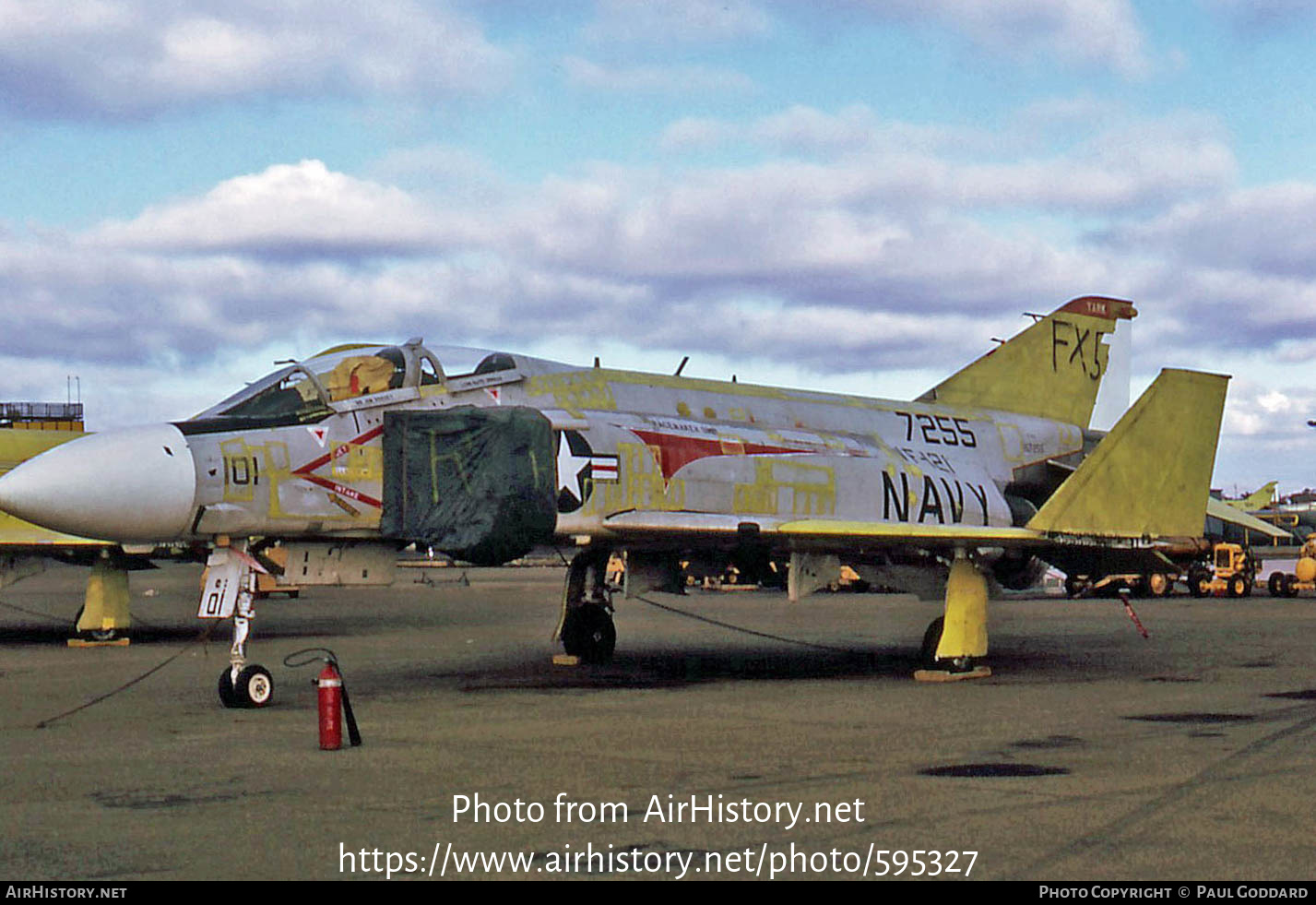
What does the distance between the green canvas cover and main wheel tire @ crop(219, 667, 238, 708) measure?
1.79 m

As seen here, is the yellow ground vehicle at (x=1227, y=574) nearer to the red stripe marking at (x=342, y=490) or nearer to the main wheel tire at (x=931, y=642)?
the main wheel tire at (x=931, y=642)

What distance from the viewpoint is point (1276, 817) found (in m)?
6.86

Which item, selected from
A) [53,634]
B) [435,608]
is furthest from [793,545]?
[435,608]

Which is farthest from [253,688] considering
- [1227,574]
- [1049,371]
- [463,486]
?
[1227,574]

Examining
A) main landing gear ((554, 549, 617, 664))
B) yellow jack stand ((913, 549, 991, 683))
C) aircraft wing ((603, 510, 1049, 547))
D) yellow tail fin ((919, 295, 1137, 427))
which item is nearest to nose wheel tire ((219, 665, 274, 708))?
aircraft wing ((603, 510, 1049, 547))

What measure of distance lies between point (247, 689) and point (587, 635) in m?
5.13

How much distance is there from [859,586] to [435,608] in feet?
51.3

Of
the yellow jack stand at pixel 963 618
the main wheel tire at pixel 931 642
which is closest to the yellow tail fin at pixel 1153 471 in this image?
the yellow jack stand at pixel 963 618

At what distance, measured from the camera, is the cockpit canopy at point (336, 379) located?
40.6 feet

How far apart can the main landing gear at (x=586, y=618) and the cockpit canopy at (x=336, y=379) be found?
340 centimetres

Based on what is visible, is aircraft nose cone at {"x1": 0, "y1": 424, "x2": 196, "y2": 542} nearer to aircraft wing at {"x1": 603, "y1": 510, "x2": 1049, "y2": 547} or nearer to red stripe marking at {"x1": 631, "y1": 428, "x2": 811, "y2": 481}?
aircraft wing at {"x1": 603, "y1": 510, "x2": 1049, "y2": 547}

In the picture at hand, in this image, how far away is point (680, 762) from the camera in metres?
8.73
